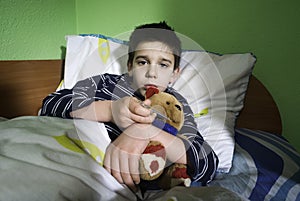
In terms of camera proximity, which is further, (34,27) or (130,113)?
(34,27)

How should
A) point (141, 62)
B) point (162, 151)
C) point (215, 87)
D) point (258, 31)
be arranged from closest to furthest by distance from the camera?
point (162, 151) < point (141, 62) < point (215, 87) < point (258, 31)

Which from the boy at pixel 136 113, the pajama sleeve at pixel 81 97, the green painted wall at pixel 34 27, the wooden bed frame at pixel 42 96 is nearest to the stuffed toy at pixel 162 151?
the boy at pixel 136 113

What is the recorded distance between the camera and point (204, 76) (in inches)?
31.1

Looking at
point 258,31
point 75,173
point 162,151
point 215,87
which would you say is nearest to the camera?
point 75,173

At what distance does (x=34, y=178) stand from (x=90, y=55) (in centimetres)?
67

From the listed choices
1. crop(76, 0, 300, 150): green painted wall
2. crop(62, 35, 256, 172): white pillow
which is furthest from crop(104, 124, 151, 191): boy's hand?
crop(76, 0, 300, 150): green painted wall

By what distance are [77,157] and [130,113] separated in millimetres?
126

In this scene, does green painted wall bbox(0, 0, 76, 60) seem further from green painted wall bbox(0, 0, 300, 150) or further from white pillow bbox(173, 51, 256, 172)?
white pillow bbox(173, 51, 256, 172)

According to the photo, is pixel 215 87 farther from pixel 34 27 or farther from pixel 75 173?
pixel 34 27

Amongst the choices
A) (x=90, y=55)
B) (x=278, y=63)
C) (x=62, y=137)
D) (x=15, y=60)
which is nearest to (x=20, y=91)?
(x=15, y=60)

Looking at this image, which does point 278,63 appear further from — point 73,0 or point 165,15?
point 73,0

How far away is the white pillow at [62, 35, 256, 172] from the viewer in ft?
2.23

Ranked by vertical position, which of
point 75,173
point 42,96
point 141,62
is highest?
point 141,62

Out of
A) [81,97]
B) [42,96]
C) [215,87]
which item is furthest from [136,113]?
[42,96]
